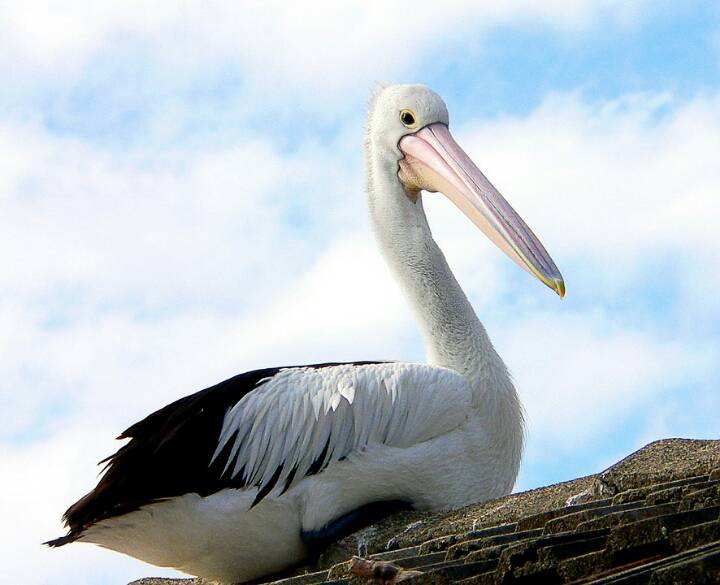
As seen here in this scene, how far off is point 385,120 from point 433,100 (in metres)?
0.32

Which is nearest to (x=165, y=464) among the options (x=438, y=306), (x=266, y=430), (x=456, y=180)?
(x=266, y=430)

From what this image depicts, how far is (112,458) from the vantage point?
5.80 meters

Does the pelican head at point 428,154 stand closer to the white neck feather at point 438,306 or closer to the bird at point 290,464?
the white neck feather at point 438,306

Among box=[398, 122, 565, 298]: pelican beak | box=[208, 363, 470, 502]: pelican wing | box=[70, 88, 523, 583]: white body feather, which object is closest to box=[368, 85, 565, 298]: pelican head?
box=[398, 122, 565, 298]: pelican beak

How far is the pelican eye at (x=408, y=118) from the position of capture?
748 centimetres

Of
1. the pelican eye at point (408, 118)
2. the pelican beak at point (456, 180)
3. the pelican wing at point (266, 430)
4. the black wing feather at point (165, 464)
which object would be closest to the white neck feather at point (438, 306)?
the pelican beak at point (456, 180)

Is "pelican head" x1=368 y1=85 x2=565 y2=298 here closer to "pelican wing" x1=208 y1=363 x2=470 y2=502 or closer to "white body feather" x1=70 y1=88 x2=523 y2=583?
"white body feather" x1=70 y1=88 x2=523 y2=583

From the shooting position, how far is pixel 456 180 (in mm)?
7367

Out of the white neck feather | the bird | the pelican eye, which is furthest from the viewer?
the pelican eye

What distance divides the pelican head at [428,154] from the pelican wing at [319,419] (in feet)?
4.60

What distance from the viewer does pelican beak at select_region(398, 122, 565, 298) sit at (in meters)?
7.06

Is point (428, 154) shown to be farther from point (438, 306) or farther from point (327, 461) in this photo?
point (327, 461)

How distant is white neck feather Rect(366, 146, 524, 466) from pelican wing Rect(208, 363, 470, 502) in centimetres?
48

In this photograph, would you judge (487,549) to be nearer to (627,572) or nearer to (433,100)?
(627,572)
